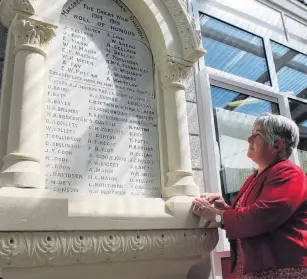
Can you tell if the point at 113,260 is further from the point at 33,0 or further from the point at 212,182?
the point at 33,0

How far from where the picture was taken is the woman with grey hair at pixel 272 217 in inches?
54.8

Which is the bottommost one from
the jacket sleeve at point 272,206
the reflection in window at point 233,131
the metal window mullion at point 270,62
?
the jacket sleeve at point 272,206

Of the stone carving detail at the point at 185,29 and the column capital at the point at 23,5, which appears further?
the stone carving detail at the point at 185,29

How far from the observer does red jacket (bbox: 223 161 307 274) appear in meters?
1.40

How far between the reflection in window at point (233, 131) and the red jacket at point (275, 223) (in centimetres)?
86

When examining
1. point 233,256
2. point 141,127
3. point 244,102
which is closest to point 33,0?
point 141,127

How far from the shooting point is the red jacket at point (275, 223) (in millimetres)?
1397

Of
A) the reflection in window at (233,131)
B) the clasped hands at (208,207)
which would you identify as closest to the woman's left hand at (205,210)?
the clasped hands at (208,207)

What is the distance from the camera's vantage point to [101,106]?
1816 millimetres

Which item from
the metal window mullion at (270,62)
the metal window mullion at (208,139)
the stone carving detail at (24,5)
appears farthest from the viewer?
the metal window mullion at (270,62)

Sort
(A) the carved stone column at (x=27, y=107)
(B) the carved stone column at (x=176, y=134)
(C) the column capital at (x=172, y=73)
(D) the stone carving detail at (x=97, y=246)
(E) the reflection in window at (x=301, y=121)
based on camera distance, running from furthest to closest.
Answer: (E) the reflection in window at (x=301, y=121) < (C) the column capital at (x=172, y=73) < (B) the carved stone column at (x=176, y=134) < (A) the carved stone column at (x=27, y=107) < (D) the stone carving detail at (x=97, y=246)

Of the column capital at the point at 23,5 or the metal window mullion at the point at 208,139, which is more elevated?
the column capital at the point at 23,5

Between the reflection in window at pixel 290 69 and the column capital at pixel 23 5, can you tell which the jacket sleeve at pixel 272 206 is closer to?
the column capital at pixel 23 5

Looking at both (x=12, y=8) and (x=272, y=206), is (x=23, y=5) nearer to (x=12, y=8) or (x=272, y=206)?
(x=12, y=8)
